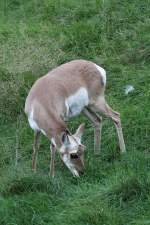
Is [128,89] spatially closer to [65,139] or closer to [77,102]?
[77,102]

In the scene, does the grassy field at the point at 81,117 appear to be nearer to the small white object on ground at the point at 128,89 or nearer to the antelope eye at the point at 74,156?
the small white object on ground at the point at 128,89

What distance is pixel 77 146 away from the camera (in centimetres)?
758

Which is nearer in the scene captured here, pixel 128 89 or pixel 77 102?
pixel 77 102

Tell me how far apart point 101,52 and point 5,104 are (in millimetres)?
1905

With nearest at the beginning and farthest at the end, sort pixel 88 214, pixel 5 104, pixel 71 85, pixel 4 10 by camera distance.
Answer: pixel 88 214 → pixel 71 85 → pixel 5 104 → pixel 4 10

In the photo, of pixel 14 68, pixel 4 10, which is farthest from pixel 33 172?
pixel 4 10

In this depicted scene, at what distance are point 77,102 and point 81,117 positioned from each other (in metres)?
1.04

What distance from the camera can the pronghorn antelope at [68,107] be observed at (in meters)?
7.64

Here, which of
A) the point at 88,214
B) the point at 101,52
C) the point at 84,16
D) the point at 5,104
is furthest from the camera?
the point at 84,16

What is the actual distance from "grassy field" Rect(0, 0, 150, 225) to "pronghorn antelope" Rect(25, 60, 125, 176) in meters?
0.20

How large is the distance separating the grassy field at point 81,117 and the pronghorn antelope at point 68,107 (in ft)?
0.66

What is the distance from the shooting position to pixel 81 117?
9.37 meters

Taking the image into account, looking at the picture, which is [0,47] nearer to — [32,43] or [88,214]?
[32,43]

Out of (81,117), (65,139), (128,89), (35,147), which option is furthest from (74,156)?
(128,89)
